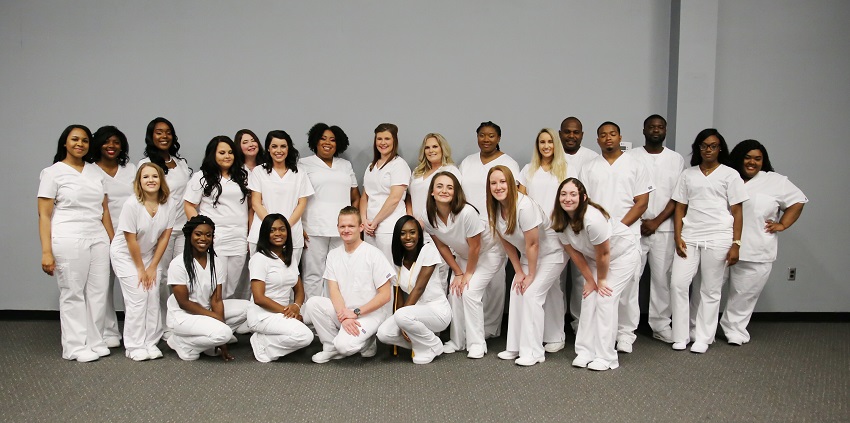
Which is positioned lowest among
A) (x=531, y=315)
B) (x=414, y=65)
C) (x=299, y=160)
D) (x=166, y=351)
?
(x=166, y=351)

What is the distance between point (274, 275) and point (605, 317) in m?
1.87

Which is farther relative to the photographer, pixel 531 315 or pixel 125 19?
pixel 125 19

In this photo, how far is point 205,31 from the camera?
4.74 meters

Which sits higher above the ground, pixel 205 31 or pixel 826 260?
pixel 205 31

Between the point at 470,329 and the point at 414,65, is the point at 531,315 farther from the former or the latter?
the point at 414,65

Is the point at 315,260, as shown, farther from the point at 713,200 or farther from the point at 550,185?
the point at 713,200

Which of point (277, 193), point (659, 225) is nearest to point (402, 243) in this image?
point (277, 193)

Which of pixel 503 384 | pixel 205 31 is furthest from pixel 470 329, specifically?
pixel 205 31

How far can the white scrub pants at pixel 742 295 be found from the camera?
161 inches

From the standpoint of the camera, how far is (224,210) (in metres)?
4.01

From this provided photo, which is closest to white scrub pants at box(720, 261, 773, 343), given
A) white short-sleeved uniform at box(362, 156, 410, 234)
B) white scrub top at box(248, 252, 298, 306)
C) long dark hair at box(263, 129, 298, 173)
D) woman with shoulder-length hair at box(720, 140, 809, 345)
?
woman with shoulder-length hair at box(720, 140, 809, 345)

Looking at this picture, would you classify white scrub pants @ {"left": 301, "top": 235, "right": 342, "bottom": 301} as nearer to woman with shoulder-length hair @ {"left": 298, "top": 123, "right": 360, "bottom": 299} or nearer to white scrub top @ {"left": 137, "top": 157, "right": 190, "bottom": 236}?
woman with shoulder-length hair @ {"left": 298, "top": 123, "right": 360, "bottom": 299}

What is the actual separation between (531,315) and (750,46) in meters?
2.80

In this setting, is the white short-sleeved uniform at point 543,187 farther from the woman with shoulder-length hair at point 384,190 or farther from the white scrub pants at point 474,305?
the woman with shoulder-length hair at point 384,190
